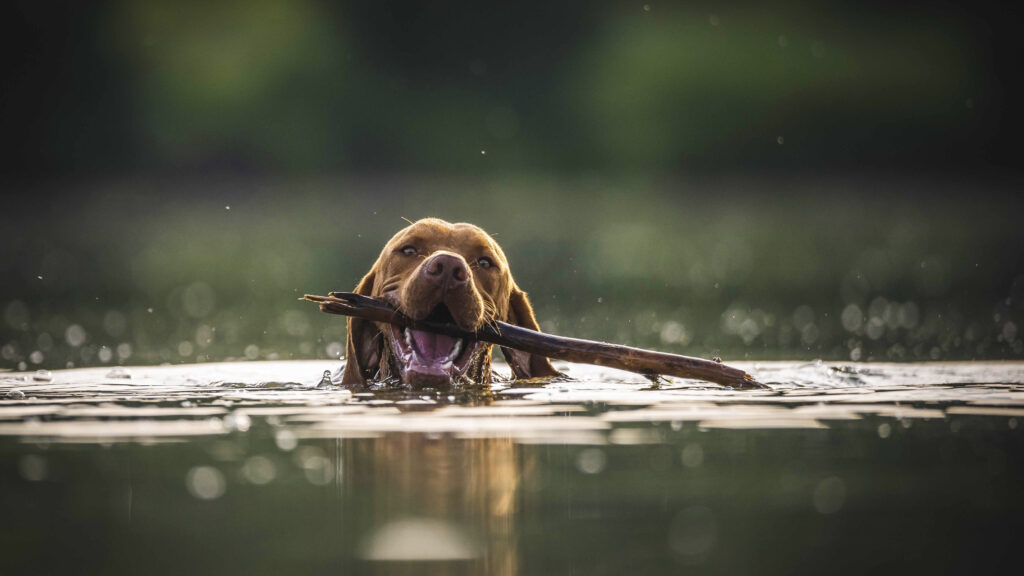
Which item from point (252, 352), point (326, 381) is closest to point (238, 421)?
point (326, 381)

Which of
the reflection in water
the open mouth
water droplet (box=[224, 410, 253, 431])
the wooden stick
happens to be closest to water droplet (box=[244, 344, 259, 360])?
the open mouth

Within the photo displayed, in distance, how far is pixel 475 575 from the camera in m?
2.63

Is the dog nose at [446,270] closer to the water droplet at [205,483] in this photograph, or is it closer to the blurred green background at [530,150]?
the water droplet at [205,483]

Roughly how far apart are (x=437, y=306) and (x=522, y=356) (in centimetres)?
119

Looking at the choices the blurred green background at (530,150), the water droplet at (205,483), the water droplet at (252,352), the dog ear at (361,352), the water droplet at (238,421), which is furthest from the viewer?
the blurred green background at (530,150)

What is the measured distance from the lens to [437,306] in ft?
21.2

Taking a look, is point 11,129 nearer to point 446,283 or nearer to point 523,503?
point 446,283

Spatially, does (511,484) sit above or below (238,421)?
below

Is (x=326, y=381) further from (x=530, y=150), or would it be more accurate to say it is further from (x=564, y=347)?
(x=530, y=150)

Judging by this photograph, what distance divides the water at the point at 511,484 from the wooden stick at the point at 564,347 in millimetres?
205

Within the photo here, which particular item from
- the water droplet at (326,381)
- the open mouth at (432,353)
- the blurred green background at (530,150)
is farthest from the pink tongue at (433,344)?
the blurred green background at (530,150)

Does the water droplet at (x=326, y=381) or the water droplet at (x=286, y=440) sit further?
the water droplet at (x=326, y=381)

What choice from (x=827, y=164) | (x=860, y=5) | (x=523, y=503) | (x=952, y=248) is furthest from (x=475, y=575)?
(x=860, y=5)

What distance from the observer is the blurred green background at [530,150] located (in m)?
16.4
